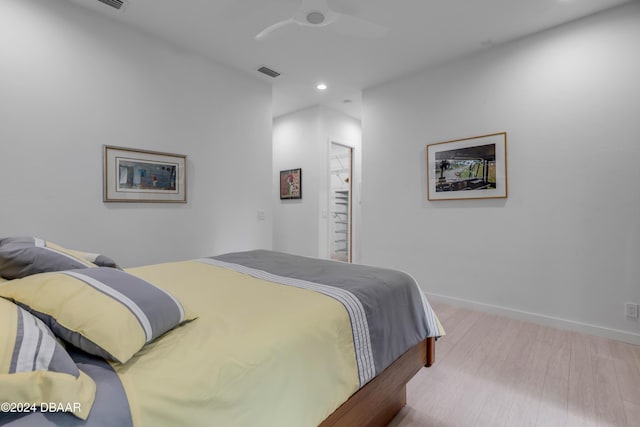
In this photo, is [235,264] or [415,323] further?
[235,264]

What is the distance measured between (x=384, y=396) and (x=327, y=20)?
8.32 feet

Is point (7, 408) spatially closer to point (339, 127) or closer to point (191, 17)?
point (191, 17)

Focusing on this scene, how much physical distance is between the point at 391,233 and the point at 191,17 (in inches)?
122

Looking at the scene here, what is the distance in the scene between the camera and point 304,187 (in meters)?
4.82

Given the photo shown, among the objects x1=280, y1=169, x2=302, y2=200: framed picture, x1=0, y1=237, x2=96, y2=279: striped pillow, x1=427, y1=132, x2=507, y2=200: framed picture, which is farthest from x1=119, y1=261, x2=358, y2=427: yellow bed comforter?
x1=280, y1=169, x2=302, y2=200: framed picture

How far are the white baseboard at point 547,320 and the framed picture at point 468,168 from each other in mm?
1136

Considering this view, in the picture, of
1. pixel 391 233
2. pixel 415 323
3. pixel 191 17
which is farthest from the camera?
pixel 391 233

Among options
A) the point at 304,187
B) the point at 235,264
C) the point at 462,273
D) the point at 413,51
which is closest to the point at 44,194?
the point at 235,264

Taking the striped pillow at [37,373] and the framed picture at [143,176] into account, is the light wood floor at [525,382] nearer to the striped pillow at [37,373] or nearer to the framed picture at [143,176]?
the striped pillow at [37,373]

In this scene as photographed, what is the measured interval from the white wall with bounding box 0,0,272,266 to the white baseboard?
8.38 ft

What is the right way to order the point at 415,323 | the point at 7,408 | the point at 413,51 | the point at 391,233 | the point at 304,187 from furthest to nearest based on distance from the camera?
the point at 304,187, the point at 391,233, the point at 413,51, the point at 415,323, the point at 7,408

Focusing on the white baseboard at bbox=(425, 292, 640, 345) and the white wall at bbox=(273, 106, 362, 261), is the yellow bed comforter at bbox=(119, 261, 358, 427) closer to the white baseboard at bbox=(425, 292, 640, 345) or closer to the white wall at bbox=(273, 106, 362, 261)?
the white baseboard at bbox=(425, 292, 640, 345)

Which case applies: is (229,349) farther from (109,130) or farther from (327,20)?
(109,130)

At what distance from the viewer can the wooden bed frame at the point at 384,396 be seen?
1.17 meters
